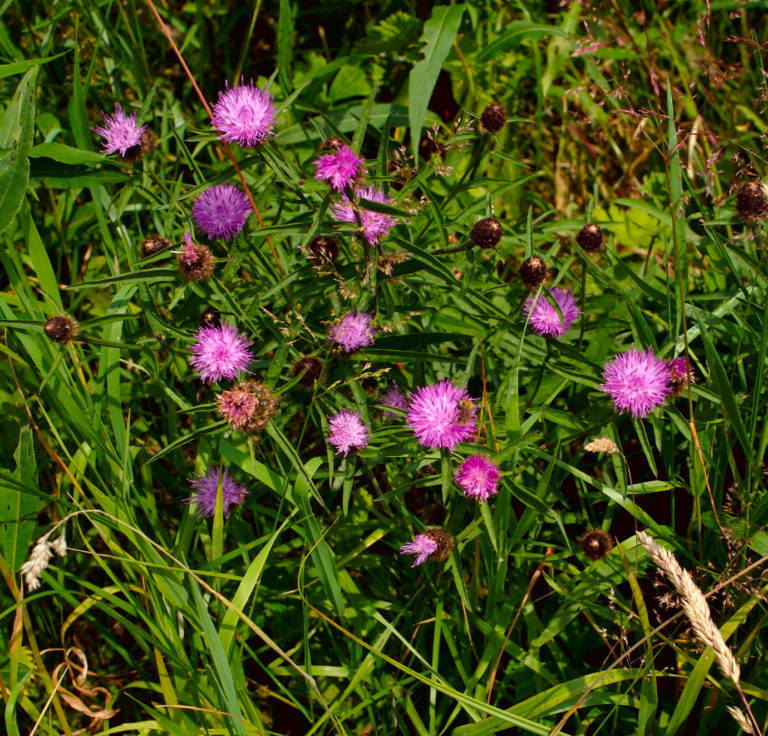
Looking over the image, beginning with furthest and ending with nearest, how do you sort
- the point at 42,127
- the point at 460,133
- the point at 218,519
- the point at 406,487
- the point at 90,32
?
the point at 90,32 → the point at 42,127 → the point at 460,133 → the point at 218,519 → the point at 406,487

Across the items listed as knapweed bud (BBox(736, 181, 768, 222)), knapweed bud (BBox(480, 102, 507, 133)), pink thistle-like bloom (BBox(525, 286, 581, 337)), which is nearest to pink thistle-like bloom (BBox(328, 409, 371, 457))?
pink thistle-like bloom (BBox(525, 286, 581, 337))

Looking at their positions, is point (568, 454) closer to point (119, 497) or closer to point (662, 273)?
point (662, 273)

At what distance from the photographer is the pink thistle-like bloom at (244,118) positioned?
1783 millimetres

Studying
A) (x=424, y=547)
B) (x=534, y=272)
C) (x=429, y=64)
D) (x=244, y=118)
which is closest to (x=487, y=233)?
(x=534, y=272)

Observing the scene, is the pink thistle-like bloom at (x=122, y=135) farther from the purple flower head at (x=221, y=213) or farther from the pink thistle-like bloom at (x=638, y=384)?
the pink thistle-like bloom at (x=638, y=384)

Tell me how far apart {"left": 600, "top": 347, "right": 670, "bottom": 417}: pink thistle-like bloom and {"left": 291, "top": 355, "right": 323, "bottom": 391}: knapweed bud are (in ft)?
2.27

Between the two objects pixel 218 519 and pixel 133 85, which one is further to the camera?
pixel 133 85

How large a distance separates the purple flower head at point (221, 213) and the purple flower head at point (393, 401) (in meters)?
0.57

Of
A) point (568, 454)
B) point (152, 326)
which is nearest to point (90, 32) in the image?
point (152, 326)

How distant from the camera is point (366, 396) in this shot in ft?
6.43

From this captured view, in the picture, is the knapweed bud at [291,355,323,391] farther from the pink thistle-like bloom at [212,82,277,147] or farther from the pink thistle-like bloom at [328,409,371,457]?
the pink thistle-like bloom at [212,82,277,147]

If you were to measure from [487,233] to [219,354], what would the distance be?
0.70 meters

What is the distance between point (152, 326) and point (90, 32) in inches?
66.5

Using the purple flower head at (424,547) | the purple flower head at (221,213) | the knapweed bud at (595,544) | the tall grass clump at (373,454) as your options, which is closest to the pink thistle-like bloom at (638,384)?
the tall grass clump at (373,454)
